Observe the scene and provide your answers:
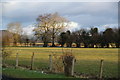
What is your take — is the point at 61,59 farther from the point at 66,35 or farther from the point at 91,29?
the point at 91,29

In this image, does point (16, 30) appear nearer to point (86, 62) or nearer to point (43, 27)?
point (43, 27)

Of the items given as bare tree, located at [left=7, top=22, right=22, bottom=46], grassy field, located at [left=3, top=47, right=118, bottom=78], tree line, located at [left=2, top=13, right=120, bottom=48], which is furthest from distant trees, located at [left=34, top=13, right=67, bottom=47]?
grassy field, located at [left=3, top=47, right=118, bottom=78]

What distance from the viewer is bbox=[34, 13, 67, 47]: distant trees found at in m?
112

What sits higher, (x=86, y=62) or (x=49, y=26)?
(x=49, y=26)

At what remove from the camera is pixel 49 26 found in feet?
375

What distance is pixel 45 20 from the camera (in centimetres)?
11319

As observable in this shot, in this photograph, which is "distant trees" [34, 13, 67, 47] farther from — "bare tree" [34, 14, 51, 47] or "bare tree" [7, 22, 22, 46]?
"bare tree" [7, 22, 22, 46]

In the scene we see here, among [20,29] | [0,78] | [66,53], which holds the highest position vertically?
[20,29]

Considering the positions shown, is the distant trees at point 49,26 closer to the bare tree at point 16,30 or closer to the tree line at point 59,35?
the tree line at point 59,35

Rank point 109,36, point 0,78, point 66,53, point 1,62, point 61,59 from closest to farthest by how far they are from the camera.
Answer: point 0,78
point 66,53
point 61,59
point 1,62
point 109,36

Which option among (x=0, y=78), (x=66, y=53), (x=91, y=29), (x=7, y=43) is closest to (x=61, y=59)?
(x=66, y=53)

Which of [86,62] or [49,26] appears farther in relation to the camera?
[49,26]

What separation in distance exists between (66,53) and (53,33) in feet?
326

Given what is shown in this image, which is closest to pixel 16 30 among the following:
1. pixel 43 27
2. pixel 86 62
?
pixel 43 27
